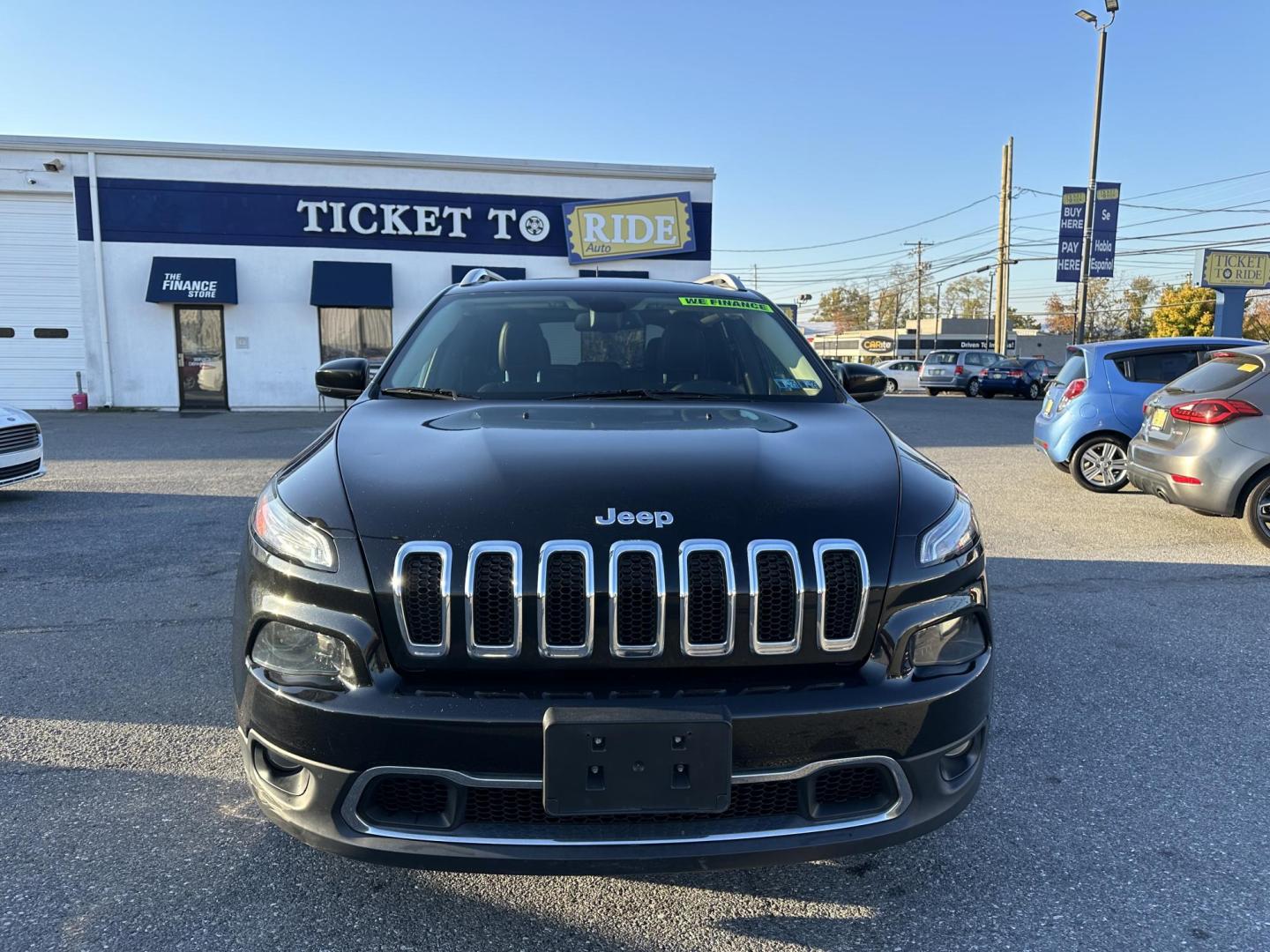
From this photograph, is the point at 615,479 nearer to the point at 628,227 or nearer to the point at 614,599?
the point at 614,599

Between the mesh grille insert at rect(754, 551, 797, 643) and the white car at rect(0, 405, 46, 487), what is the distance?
809cm

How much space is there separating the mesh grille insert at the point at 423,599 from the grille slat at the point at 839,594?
851 mm

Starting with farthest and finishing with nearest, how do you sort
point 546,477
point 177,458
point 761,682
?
point 177,458, point 546,477, point 761,682

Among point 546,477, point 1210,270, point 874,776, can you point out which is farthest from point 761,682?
point 1210,270

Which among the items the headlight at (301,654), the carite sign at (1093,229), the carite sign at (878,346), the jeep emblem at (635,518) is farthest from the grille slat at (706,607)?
the carite sign at (878,346)

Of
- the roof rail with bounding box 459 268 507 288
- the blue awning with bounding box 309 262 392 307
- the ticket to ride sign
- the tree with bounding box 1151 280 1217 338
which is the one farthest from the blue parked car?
the tree with bounding box 1151 280 1217 338

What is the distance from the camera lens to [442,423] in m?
2.67

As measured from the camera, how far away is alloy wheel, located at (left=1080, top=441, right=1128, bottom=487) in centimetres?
868

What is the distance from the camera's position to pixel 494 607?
1.89 m

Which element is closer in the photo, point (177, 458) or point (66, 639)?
point (66, 639)

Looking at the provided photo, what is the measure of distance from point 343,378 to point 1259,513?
634 cm

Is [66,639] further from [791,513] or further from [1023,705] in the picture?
[1023,705]

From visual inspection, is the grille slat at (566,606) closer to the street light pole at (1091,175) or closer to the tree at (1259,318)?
the street light pole at (1091,175)

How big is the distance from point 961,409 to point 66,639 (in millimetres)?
21288
